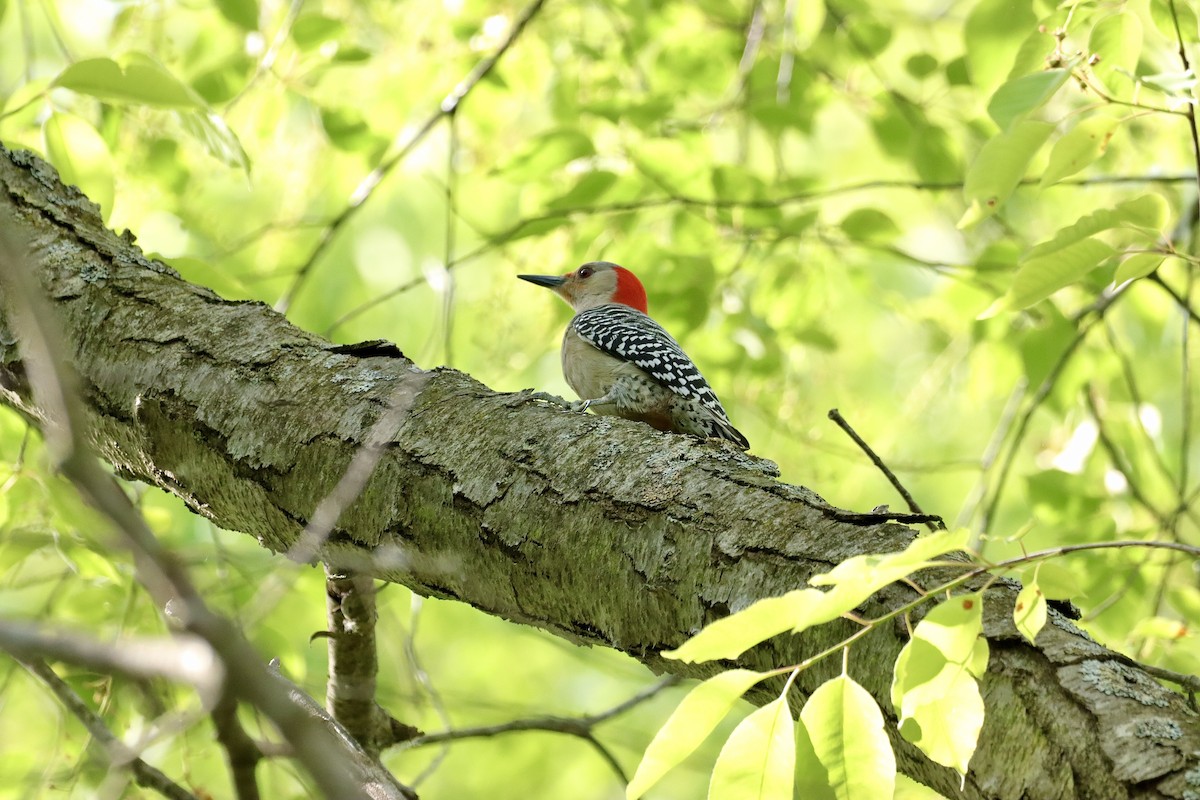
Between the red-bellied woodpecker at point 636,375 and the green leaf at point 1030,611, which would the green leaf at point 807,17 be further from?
the green leaf at point 1030,611

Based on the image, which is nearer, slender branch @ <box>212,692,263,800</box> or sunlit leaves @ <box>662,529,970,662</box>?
slender branch @ <box>212,692,263,800</box>

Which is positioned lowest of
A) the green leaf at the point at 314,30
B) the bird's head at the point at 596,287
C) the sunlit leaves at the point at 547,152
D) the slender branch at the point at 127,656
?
the slender branch at the point at 127,656

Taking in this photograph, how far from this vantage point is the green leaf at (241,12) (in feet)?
14.2

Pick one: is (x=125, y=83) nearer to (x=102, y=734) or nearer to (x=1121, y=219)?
(x=102, y=734)

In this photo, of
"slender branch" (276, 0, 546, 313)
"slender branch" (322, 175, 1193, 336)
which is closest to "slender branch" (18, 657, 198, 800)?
"slender branch" (322, 175, 1193, 336)

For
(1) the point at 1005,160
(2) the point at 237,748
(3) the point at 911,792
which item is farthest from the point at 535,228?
(2) the point at 237,748

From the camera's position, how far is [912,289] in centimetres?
993

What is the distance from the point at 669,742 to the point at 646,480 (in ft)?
2.56

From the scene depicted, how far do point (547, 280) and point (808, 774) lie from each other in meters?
4.88

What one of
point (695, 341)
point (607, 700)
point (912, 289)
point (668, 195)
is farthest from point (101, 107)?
point (912, 289)

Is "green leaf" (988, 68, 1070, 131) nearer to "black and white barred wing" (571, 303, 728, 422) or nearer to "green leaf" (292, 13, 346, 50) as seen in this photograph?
"black and white barred wing" (571, 303, 728, 422)

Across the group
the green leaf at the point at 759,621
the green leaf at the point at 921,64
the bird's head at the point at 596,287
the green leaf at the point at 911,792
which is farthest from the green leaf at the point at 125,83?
the bird's head at the point at 596,287

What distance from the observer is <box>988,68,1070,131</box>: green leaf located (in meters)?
2.05

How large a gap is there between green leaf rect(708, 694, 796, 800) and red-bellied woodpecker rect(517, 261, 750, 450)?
9.85 ft
